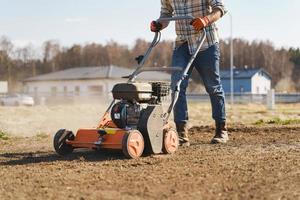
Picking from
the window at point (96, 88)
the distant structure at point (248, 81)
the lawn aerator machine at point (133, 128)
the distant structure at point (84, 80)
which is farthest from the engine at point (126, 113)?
the distant structure at point (248, 81)

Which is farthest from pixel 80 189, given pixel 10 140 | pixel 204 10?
pixel 10 140

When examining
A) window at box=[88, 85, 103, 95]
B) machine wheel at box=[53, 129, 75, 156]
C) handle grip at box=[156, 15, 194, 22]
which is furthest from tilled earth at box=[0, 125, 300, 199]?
window at box=[88, 85, 103, 95]

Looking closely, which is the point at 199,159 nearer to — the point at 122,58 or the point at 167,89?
the point at 167,89

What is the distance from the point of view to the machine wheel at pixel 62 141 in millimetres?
5258

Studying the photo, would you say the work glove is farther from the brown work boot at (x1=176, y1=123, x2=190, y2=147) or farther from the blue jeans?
the brown work boot at (x1=176, y1=123, x2=190, y2=147)

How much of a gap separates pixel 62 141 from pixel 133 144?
0.89 m

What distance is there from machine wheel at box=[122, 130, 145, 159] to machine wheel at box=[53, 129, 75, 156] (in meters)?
0.82

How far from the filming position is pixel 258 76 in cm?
8756

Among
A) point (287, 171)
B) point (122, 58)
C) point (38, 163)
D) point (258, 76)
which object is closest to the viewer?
point (287, 171)

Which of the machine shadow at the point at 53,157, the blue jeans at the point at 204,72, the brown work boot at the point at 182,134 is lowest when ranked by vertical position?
the machine shadow at the point at 53,157

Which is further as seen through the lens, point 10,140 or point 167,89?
point 10,140

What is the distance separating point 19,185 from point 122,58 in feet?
344

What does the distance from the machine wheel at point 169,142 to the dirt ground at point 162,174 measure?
0.42 ft

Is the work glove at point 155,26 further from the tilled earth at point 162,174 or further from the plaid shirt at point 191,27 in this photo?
the tilled earth at point 162,174
